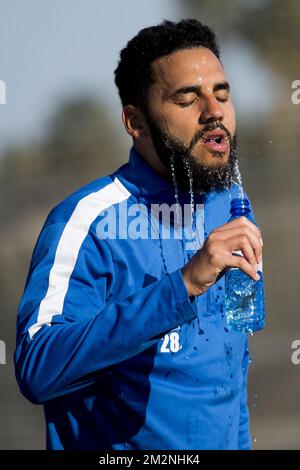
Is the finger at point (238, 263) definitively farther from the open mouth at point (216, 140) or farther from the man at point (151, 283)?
the open mouth at point (216, 140)

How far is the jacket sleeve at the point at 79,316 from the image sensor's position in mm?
1732

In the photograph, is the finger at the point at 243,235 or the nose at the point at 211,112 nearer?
the finger at the point at 243,235

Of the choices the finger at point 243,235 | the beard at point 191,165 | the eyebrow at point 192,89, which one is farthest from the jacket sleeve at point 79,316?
the eyebrow at point 192,89

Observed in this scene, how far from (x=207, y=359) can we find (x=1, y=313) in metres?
2.93

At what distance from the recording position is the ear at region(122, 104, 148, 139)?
2.21 m

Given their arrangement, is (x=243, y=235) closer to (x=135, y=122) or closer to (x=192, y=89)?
(x=192, y=89)

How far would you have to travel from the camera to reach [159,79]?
7.04ft

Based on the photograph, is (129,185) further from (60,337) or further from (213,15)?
(213,15)

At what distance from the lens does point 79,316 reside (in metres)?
1.89

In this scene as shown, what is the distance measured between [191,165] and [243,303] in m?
0.31

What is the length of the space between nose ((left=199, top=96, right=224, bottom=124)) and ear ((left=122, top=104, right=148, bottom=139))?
7.0 inches

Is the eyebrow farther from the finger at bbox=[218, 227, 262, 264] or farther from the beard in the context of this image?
the finger at bbox=[218, 227, 262, 264]

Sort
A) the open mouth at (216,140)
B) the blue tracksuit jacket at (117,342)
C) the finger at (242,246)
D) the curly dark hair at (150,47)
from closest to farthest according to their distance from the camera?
the finger at (242,246)
the blue tracksuit jacket at (117,342)
the open mouth at (216,140)
the curly dark hair at (150,47)

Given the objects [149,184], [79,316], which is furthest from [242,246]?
[149,184]
